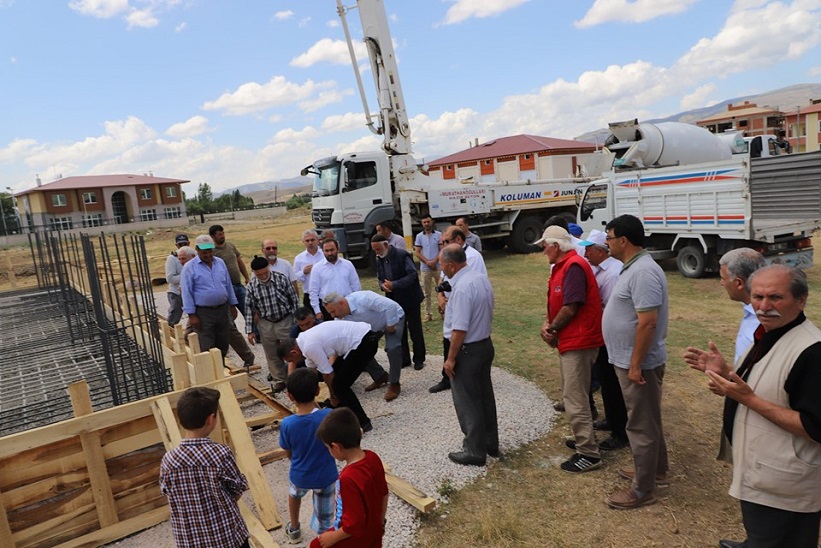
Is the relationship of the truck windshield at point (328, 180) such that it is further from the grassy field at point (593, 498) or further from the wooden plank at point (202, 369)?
the wooden plank at point (202, 369)

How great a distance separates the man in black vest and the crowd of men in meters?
0.02

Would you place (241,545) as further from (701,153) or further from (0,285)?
(0,285)

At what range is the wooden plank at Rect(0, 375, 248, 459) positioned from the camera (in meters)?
3.12

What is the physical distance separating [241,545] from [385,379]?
133 inches

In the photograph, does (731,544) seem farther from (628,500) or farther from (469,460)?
(469,460)

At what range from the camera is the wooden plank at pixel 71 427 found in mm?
3123

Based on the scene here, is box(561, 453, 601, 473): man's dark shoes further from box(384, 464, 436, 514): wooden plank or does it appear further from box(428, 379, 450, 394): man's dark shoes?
box(428, 379, 450, 394): man's dark shoes

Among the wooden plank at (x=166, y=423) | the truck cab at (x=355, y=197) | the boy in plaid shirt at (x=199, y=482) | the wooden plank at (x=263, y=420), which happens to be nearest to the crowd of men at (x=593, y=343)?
the wooden plank at (x=263, y=420)

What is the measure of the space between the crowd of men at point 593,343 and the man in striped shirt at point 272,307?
14 millimetres

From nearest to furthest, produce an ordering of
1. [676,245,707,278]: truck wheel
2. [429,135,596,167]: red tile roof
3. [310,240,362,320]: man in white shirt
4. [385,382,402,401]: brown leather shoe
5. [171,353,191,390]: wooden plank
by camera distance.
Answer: [171,353,191,390]: wooden plank, [385,382,402,401]: brown leather shoe, [310,240,362,320]: man in white shirt, [676,245,707,278]: truck wheel, [429,135,596,167]: red tile roof

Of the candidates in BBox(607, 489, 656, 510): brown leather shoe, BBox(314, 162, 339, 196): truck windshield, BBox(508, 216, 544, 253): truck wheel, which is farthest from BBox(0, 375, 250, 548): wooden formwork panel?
BBox(508, 216, 544, 253): truck wheel

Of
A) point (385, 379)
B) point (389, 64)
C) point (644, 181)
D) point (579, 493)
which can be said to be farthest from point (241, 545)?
point (389, 64)

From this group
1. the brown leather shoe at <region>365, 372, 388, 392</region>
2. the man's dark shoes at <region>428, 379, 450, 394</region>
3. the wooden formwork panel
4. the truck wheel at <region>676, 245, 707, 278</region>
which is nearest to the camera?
the wooden formwork panel

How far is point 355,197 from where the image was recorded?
1276 cm
